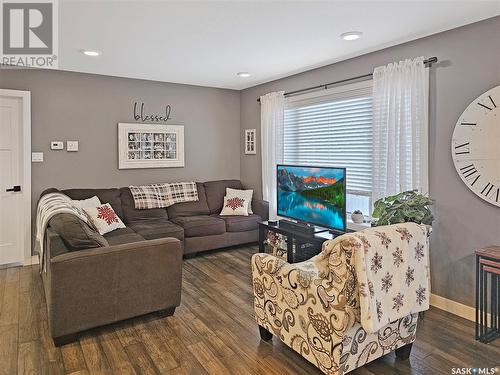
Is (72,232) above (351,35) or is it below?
below

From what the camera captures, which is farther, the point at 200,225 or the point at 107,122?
the point at 107,122

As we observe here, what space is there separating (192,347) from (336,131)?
297 centimetres

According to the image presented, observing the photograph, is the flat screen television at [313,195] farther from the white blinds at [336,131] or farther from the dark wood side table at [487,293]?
the dark wood side table at [487,293]

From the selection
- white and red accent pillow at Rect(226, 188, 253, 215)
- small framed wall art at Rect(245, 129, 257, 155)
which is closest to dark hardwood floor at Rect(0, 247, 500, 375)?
white and red accent pillow at Rect(226, 188, 253, 215)

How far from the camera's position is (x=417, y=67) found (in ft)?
10.8

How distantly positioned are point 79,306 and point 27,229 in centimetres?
241

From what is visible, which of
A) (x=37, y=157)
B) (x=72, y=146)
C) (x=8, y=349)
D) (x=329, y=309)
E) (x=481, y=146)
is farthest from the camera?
(x=72, y=146)

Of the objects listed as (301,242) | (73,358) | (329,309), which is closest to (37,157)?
(73,358)

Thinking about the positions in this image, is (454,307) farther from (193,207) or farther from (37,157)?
(37,157)

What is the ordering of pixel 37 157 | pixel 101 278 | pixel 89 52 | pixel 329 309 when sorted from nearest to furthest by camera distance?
pixel 329 309
pixel 101 278
pixel 89 52
pixel 37 157

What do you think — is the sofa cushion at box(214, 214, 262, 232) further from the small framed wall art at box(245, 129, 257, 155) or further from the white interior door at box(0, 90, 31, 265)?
the white interior door at box(0, 90, 31, 265)

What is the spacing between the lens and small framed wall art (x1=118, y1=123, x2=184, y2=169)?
510 cm

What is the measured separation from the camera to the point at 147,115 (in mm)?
5285

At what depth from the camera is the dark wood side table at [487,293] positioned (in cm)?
259
